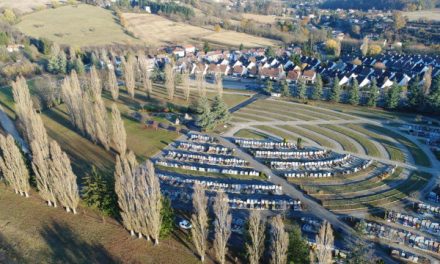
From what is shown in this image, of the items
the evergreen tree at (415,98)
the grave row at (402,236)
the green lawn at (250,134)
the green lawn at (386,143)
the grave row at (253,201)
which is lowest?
the grave row at (253,201)

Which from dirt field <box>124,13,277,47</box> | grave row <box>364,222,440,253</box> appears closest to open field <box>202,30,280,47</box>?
dirt field <box>124,13,277,47</box>

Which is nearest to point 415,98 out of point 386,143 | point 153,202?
point 386,143

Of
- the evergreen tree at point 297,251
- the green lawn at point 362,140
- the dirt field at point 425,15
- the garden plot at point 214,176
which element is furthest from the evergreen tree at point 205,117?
the dirt field at point 425,15

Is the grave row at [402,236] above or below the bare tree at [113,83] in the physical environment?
below

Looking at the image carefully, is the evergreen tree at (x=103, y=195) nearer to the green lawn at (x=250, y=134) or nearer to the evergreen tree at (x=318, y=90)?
the green lawn at (x=250, y=134)

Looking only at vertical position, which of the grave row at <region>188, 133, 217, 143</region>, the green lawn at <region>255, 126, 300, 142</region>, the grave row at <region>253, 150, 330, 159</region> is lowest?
the grave row at <region>188, 133, 217, 143</region>

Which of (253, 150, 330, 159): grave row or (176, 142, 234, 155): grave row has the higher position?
(253, 150, 330, 159): grave row

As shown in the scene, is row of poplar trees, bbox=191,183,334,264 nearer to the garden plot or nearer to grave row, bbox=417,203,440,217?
the garden plot
